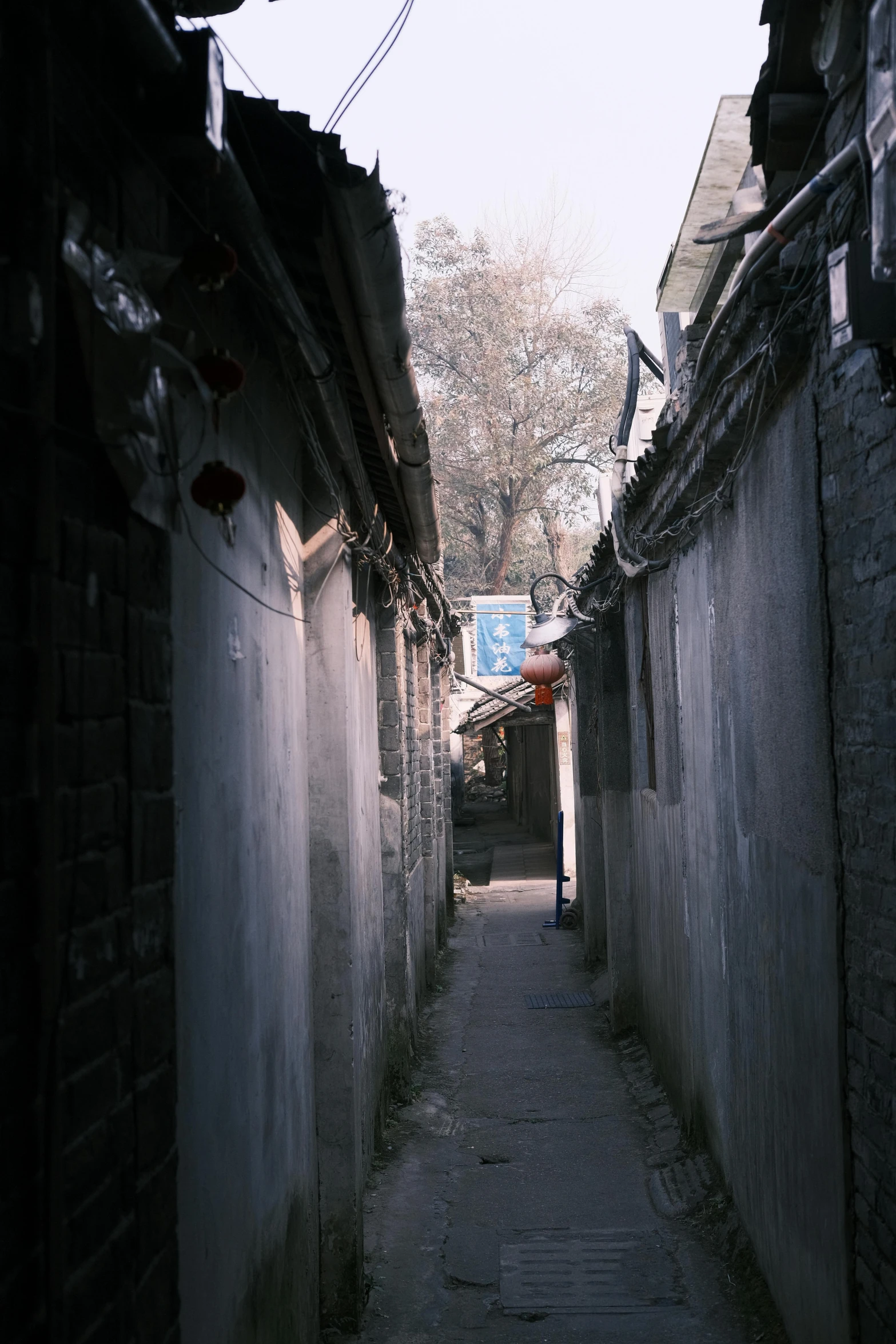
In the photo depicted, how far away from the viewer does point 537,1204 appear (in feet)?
20.3

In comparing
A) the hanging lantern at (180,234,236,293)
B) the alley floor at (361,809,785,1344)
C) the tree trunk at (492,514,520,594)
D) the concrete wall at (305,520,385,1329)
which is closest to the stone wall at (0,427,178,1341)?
the hanging lantern at (180,234,236,293)

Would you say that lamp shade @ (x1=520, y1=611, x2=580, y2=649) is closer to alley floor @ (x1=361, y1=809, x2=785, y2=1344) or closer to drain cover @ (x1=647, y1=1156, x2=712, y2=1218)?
alley floor @ (x1=361, y1=809, x2=785, y2=1344)

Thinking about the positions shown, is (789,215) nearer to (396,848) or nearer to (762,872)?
(762,872)

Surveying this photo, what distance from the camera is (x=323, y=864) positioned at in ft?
16.5

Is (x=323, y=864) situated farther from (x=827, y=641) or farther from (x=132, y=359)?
(x=132, y=359)

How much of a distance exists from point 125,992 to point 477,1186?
506 centimetres

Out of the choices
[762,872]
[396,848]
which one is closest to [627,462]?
[396,848]

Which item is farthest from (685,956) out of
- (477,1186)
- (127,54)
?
(127,54)

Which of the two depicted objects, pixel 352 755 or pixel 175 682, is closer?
pixel 175 682

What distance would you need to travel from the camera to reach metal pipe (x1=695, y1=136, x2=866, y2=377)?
116 inches

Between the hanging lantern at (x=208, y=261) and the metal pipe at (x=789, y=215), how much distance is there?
1508mm

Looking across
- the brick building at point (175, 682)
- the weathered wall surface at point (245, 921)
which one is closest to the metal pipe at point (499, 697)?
the brick building at point (175, 682)

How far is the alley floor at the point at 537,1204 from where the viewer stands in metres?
4.88

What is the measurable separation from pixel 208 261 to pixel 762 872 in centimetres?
327
